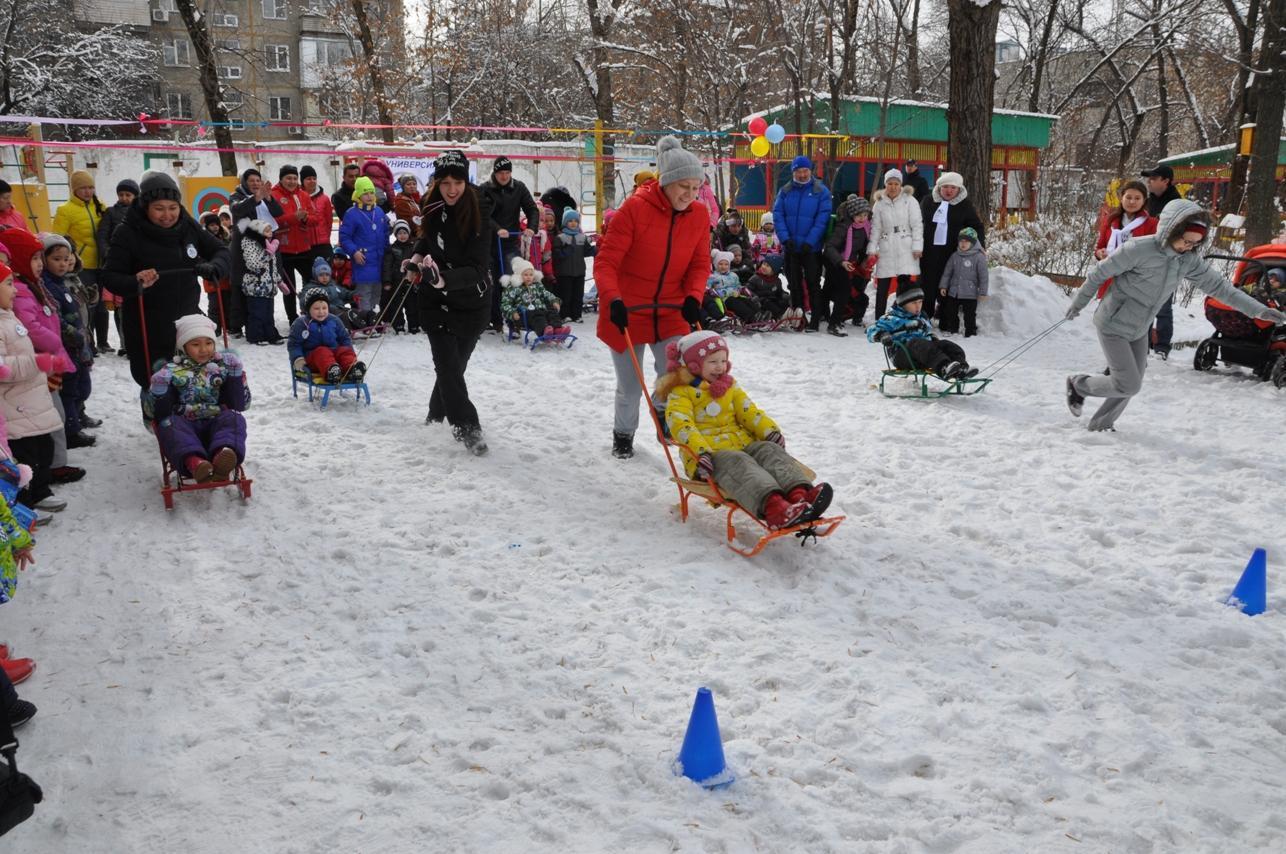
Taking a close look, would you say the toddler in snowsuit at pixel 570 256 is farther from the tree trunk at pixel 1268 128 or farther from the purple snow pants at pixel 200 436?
the tree trunk at pixel 1268 128

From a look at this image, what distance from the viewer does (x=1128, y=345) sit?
22.1 feet

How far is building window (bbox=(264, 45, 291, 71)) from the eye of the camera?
48.2m

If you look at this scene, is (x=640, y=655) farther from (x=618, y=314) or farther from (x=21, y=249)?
(x=21, y=249)

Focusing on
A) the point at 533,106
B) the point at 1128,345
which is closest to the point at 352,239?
the point at 1128,345

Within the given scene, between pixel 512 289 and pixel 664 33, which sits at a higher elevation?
pixel 664 33

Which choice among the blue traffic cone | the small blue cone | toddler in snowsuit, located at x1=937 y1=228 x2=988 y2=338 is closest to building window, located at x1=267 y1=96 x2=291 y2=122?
toddler in snowsuit, located at x1=937 y1=228 x2=988 y2=338

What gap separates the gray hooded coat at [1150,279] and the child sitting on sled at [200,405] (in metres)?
5.68

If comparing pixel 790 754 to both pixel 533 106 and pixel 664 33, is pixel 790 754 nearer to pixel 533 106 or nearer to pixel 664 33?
pixel 664 33

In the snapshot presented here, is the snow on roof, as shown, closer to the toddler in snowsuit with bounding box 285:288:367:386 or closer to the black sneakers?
the black sneakers

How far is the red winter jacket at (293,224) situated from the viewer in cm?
1005

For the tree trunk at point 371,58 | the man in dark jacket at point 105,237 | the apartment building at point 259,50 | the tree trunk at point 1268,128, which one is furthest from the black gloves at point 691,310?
the apartment building at point 259,50

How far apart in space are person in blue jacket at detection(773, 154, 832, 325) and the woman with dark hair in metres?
5.51

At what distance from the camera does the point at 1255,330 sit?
877 cm

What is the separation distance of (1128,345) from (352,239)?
307 inches
